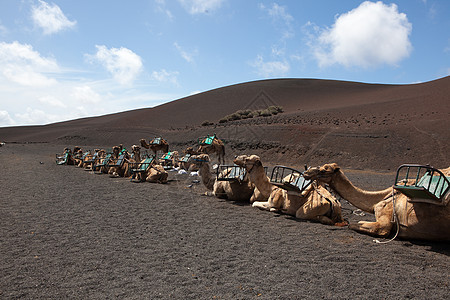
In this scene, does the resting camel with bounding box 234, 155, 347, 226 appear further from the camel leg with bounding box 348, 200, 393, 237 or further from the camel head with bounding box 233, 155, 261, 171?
the camel leg with bounding box 348, 200, 393, 237

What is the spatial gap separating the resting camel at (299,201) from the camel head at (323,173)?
3.48 ft

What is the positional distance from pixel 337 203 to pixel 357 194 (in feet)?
3.75

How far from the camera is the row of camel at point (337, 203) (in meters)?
6.11

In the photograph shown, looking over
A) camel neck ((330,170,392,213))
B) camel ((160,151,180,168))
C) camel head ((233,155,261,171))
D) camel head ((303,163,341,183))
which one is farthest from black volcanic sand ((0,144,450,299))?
camel ((160,151,180,168))

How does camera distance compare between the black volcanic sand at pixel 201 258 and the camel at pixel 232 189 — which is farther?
the camel at pixel 232 189

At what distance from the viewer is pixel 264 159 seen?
35.0 meters

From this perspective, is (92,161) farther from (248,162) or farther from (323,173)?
(323,173)

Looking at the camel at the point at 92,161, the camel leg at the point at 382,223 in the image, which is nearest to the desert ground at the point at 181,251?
the camel leg at the point at 382,223

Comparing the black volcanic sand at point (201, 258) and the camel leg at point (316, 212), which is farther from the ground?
the camel leg at point (316, 212)

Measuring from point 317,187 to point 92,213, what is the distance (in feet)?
21.3

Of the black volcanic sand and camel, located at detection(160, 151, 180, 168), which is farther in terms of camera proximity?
camel, located at detection(160, 151, 180, 168)

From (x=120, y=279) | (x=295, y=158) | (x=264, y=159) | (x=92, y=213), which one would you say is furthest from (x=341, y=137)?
(x=120, y=279)

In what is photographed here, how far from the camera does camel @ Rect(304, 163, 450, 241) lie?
19.7 ft

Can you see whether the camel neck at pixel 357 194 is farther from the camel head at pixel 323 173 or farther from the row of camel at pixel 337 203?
the camel head at pixel 323 173
